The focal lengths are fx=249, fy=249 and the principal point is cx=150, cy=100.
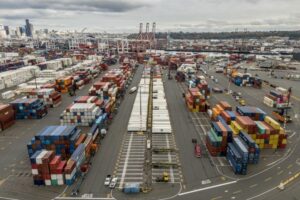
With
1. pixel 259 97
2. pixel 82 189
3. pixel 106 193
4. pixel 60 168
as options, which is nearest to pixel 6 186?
pixel 60 168

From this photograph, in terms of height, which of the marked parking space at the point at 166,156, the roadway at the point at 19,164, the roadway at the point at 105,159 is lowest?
the roadway at the point at 19,164

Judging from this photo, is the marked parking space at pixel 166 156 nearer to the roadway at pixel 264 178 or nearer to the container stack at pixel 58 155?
the roadway at pixel 264 178

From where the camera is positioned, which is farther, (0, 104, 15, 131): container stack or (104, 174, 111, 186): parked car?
(0, 104, 15, 131): container stack

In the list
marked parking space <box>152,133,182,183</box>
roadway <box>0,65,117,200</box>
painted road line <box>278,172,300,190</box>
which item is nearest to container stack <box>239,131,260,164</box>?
painted road line <box>278,172,300,190</box>

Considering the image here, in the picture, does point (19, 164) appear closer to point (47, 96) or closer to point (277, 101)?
point (47, 96)

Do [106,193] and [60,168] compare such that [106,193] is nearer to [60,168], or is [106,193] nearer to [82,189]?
[82,189]

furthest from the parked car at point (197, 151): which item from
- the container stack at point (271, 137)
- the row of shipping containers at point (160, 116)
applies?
the container stack at point (271, 137)

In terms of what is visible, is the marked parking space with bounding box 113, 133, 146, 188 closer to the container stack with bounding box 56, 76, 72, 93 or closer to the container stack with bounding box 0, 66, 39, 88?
the container stack with bounding box 56, 76, 72, 93
